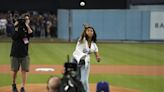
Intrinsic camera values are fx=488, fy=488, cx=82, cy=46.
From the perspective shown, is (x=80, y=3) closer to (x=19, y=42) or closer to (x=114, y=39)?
(x=114, y=39)

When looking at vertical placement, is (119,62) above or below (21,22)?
below

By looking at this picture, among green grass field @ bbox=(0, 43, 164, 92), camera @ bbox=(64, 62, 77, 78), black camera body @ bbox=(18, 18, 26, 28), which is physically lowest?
green grass field @ bbox=(0, 43, 164, 92)

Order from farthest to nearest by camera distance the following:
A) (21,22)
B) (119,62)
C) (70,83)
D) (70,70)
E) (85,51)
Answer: (119,62), (21,22), (85,51), (70,70), (70,83)

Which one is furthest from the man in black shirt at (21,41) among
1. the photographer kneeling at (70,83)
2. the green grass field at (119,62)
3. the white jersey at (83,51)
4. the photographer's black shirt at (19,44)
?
the photographer kneeling at (70,83)

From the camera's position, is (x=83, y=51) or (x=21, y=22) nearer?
(x=83, y=51)

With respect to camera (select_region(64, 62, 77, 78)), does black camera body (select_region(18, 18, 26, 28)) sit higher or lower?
higher

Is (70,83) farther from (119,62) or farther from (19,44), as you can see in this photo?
(119,62)

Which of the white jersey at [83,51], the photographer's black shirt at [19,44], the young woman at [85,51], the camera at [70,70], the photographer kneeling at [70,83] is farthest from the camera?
the photographer's black shirt at [19,44]

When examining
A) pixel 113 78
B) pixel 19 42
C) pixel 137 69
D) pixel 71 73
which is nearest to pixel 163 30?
pixel 137 69

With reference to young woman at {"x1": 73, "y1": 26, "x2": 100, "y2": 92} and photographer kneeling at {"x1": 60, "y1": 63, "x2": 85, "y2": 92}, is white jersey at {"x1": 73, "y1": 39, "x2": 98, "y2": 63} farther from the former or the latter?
photographer kneeling at {"x1": 60, "y1": 63, "x2": 85, "y2": 92}

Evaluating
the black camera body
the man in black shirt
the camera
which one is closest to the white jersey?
the man in black shirt

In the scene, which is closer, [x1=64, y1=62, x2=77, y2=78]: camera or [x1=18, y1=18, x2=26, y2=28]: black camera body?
[x1=64, y1=62, x2=77, y2=78]: camera

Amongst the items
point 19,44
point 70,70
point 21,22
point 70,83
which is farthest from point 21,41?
point 70,83

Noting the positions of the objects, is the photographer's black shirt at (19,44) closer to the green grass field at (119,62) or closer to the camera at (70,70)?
the green grass field at (119,62)
